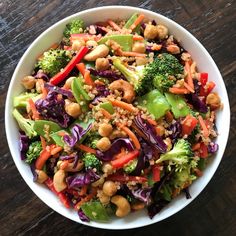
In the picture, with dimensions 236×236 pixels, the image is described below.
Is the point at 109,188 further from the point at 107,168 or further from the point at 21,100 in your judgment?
the point at 21,100

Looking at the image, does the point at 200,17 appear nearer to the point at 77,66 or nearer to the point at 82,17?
the point at 82,17

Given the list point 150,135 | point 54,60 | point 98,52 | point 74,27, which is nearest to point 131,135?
point 150,135

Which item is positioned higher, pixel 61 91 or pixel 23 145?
pixel 61 91

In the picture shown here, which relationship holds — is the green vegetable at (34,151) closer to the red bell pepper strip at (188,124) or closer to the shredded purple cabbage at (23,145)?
the shredded purple cabbage at (23,145)

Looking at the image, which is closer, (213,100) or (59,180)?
(59,180)

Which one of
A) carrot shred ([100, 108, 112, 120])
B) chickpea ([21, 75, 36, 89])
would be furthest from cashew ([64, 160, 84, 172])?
chickpea ([21, 75, 36, 89])

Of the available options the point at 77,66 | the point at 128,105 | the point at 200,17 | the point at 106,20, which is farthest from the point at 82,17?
the point at 200,17
